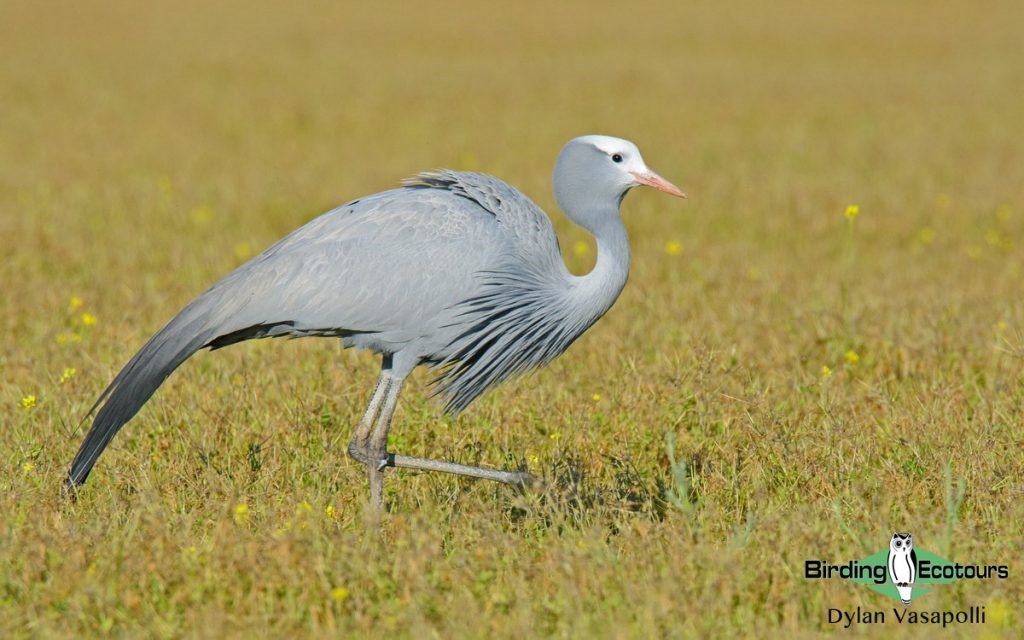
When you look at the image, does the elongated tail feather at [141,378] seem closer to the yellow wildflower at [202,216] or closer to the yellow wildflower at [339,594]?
the yellow wildflower at [339,594]

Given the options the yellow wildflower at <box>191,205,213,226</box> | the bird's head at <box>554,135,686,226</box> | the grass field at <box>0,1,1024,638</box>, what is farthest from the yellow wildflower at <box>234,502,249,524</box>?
the yellow wildflower at <box>191,205,213,226</box>

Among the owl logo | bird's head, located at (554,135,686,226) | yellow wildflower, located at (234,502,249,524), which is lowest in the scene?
the owl logo

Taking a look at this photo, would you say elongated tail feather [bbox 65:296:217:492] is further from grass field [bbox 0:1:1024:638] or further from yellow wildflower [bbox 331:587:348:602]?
yellow wildflower [bbox 331:587:348:602]

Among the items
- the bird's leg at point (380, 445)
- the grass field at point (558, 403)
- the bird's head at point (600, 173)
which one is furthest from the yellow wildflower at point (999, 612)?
the bird's leg at point (380, 445)

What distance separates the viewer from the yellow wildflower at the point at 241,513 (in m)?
3.95

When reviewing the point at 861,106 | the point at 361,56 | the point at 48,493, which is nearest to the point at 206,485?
Result: the point at 48,493

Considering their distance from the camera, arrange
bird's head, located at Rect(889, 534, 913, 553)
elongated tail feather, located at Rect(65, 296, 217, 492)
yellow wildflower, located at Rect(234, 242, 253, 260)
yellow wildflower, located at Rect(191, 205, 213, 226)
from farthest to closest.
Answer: yellow wildflower, located at Rect(191, 205, 213, 226) < yellow wildflower, located at Rect(234, 242, 253, 260) < elongated tail feather, located at Rect(65, 296, 217, 492) < bird's head, located at Rect(889, 534, 913, 553)

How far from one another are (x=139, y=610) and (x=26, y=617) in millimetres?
299

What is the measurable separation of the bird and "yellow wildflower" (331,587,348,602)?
0.93 metres

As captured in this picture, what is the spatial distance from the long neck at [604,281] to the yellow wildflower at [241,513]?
133cm

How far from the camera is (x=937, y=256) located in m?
9.24

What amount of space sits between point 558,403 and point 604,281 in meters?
1.10

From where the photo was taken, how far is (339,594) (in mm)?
3578

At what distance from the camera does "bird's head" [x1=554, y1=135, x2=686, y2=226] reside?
4.69m
